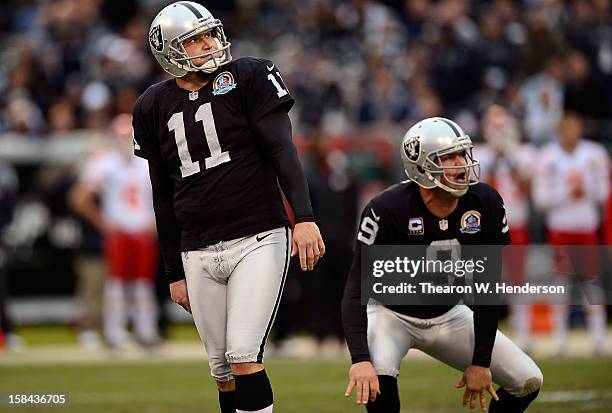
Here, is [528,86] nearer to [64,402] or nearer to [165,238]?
[64,402]

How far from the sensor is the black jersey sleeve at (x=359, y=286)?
5.79m

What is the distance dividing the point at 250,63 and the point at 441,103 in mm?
10042

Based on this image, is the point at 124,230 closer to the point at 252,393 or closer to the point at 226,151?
the point at 226,151

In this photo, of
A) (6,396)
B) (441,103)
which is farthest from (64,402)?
(441,103)

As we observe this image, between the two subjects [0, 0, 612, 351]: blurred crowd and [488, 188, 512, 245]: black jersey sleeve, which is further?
[0, 0, 612, 351]: blurred crowd

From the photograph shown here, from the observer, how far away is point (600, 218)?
13.1m

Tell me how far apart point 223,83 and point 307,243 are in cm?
88

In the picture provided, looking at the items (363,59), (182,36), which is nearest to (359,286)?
(182,36)

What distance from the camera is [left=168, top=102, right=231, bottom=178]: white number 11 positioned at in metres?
5.70

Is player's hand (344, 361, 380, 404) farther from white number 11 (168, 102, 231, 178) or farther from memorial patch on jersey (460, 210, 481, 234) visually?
white number 11 (168, 102, 231, 178)

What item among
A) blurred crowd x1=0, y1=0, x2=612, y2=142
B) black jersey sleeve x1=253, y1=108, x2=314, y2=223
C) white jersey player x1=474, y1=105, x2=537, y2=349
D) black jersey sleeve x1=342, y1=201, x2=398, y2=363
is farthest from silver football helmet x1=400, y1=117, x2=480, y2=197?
blurred crowd x1=0, y1=0, x2=612, y2=142

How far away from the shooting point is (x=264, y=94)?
5.66 m

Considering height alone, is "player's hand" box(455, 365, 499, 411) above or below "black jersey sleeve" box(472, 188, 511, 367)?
below

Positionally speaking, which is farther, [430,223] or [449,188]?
[430,223]
